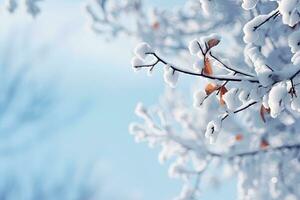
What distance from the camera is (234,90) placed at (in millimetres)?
2031

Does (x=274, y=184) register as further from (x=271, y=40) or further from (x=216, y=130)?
(x=216, y=130)

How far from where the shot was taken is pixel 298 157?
4.20m

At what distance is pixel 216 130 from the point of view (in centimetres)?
210

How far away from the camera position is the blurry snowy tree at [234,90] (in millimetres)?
1958

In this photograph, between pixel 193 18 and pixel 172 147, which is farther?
pixel 193 18

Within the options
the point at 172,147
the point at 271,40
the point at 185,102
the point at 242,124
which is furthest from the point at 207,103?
the point at 185,102

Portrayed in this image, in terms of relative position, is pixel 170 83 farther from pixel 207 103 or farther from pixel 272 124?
pixel 272 124

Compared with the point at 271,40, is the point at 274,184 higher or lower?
lower

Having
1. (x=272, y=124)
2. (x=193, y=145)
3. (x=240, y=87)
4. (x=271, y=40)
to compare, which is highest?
(x=240, y=87)

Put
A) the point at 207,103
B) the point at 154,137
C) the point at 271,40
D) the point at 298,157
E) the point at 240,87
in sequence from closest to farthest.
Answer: the point at 240,87
the point at 207,103
the point at 271,40
the point at 298,157
the point at 154,137

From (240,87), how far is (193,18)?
140 inches

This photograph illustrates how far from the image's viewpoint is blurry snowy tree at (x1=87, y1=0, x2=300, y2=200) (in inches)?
77.1

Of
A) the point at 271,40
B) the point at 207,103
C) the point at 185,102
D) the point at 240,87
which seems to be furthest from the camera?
the point at 185,102

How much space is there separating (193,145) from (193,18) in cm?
151
